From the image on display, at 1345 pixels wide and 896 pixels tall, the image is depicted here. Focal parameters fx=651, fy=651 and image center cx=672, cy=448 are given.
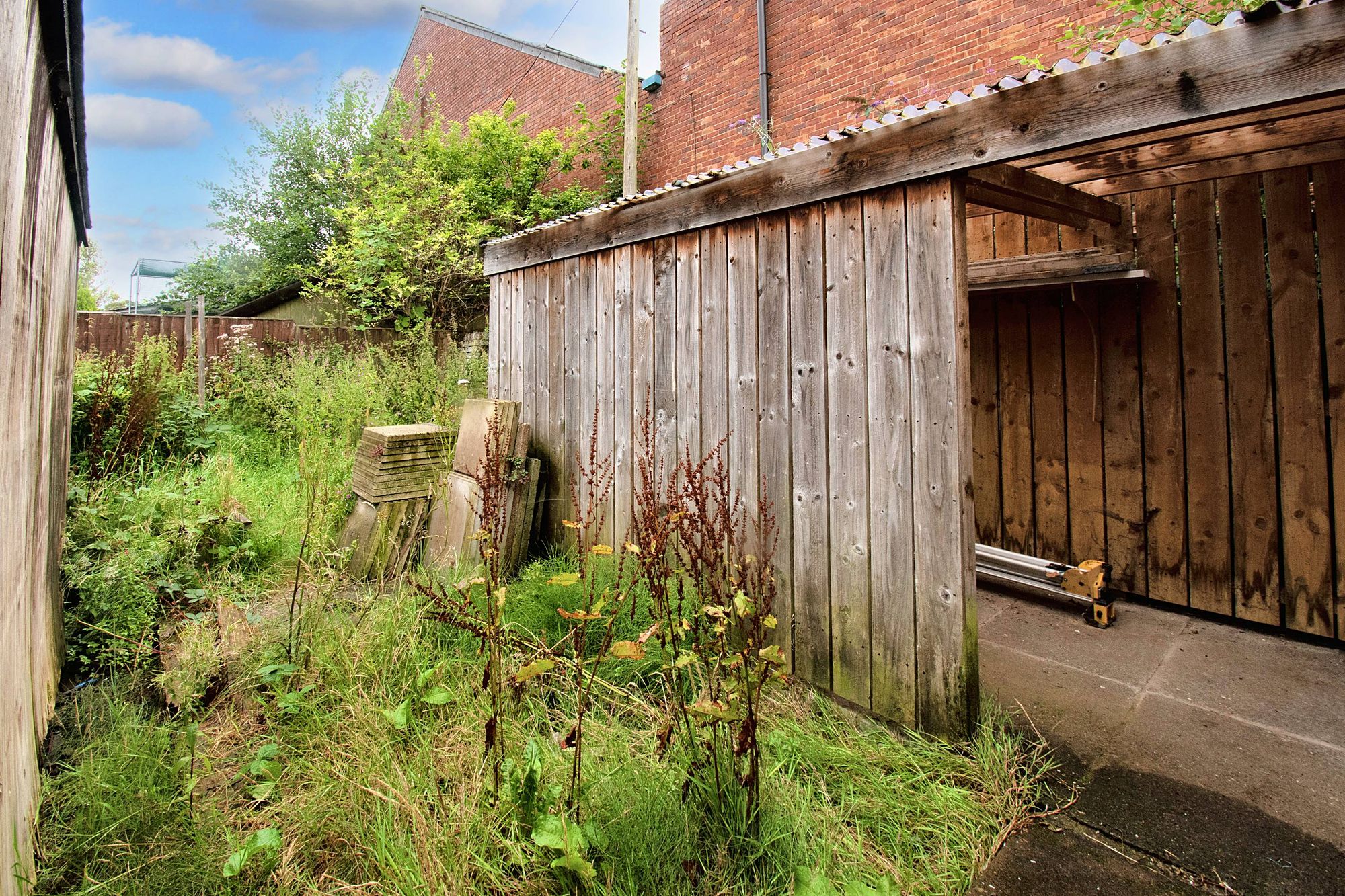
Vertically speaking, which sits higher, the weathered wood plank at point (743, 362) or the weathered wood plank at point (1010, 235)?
the weathered wood plank at point (1010, 235)

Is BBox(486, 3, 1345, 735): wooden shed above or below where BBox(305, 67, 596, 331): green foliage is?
below

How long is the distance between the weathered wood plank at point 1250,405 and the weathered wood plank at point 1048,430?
35.3 inches

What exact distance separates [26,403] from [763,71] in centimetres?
838

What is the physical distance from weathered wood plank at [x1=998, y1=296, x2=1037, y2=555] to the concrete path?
2.84ft

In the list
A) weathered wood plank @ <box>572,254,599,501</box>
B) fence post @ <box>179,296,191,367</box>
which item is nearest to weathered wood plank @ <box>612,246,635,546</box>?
weathered wood plank @ <box>572,254,599,501</box>

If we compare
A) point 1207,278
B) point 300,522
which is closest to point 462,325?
point 300,522

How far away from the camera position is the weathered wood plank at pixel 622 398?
13.1 feet

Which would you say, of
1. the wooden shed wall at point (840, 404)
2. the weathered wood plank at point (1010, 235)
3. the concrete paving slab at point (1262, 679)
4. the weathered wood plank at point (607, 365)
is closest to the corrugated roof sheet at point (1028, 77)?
the wooden shed wall at point (840, 404)

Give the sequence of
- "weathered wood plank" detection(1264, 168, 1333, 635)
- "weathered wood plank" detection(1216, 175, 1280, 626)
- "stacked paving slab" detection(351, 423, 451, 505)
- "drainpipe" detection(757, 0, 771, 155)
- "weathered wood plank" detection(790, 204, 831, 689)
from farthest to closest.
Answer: "drainpipe" detection(757, 0, 771, 155), "stacked paving slab" detection(351, 423, 451, 505), "weathered wood plank" detection(1216, 175, 1280, 626), "weathered wood plank" detection(1264, 168, 1333, 635), "weathered wood plank" detection(790, 204, 831, 689)

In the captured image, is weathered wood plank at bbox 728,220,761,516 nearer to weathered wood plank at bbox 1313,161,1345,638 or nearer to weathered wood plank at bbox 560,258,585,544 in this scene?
weathered wood plank at bbox 560,258,585,544

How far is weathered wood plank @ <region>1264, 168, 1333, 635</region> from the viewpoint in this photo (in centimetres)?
350

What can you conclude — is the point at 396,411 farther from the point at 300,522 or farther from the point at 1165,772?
the point at 1165,772

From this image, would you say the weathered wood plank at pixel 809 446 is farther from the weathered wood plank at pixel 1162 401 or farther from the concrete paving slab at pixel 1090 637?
the weathered wood plank at pixel 1162 401

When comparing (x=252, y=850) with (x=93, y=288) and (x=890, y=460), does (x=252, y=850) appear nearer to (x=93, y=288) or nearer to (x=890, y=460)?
(x=890, y=460)
